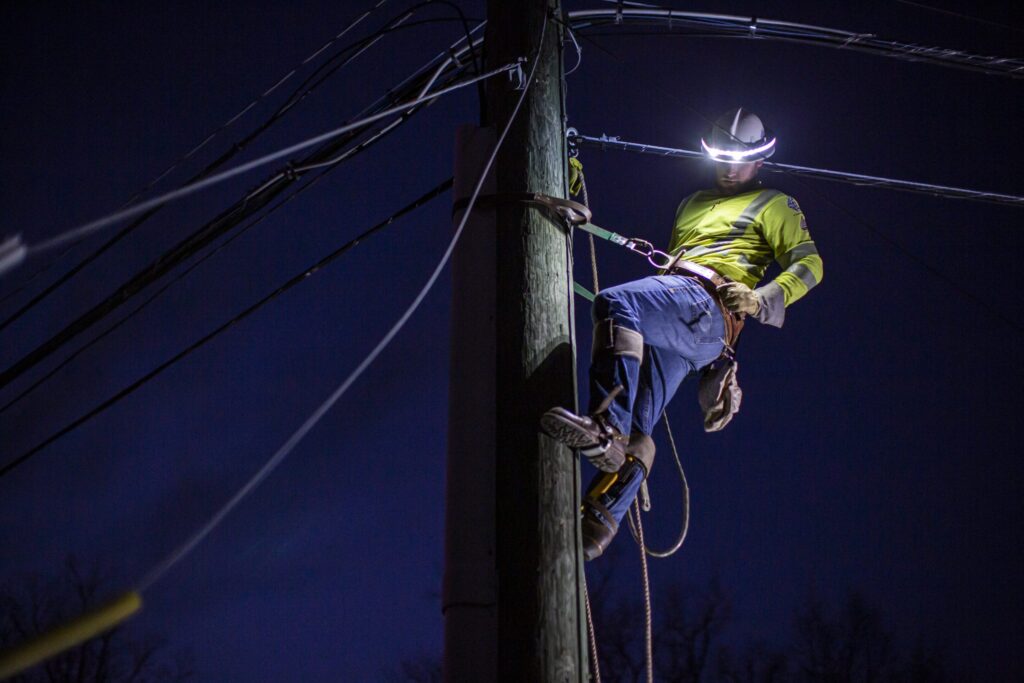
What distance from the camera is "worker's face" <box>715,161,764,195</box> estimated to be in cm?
497

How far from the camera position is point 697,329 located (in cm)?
413

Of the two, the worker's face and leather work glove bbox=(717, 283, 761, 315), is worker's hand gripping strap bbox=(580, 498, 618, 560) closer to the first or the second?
leather work glove bbox=(717, 283, 761, 315)

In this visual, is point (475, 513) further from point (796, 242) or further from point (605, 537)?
point (796, 242)

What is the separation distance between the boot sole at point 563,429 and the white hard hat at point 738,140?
8.18 feet

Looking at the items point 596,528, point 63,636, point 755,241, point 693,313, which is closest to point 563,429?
point 596,528

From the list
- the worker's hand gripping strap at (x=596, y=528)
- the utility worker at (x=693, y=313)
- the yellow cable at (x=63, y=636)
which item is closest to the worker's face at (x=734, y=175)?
the utility worker at (x=693, y=313)

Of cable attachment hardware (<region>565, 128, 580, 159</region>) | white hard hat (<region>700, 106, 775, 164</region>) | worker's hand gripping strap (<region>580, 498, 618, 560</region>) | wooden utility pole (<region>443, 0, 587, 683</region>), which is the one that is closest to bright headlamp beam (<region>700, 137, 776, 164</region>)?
white hard hat (<region>700, 106, 775, 164</region>)

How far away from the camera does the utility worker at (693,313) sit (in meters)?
3.48

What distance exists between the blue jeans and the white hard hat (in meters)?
1.09

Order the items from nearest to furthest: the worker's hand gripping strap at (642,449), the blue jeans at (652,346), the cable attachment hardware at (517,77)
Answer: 1. the blue jeans at (652,346)
2. the cable attachment hardware at (517,77)
3. the worker's hand gripping strap at (642,449)

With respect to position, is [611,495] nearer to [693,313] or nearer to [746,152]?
[693,313]

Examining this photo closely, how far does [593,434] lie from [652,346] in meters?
1.13

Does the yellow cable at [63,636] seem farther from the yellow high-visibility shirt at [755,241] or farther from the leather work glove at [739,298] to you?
the yellow high-visibility shirt at [755,241]

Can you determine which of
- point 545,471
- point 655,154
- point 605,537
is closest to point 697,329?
point 605,537
